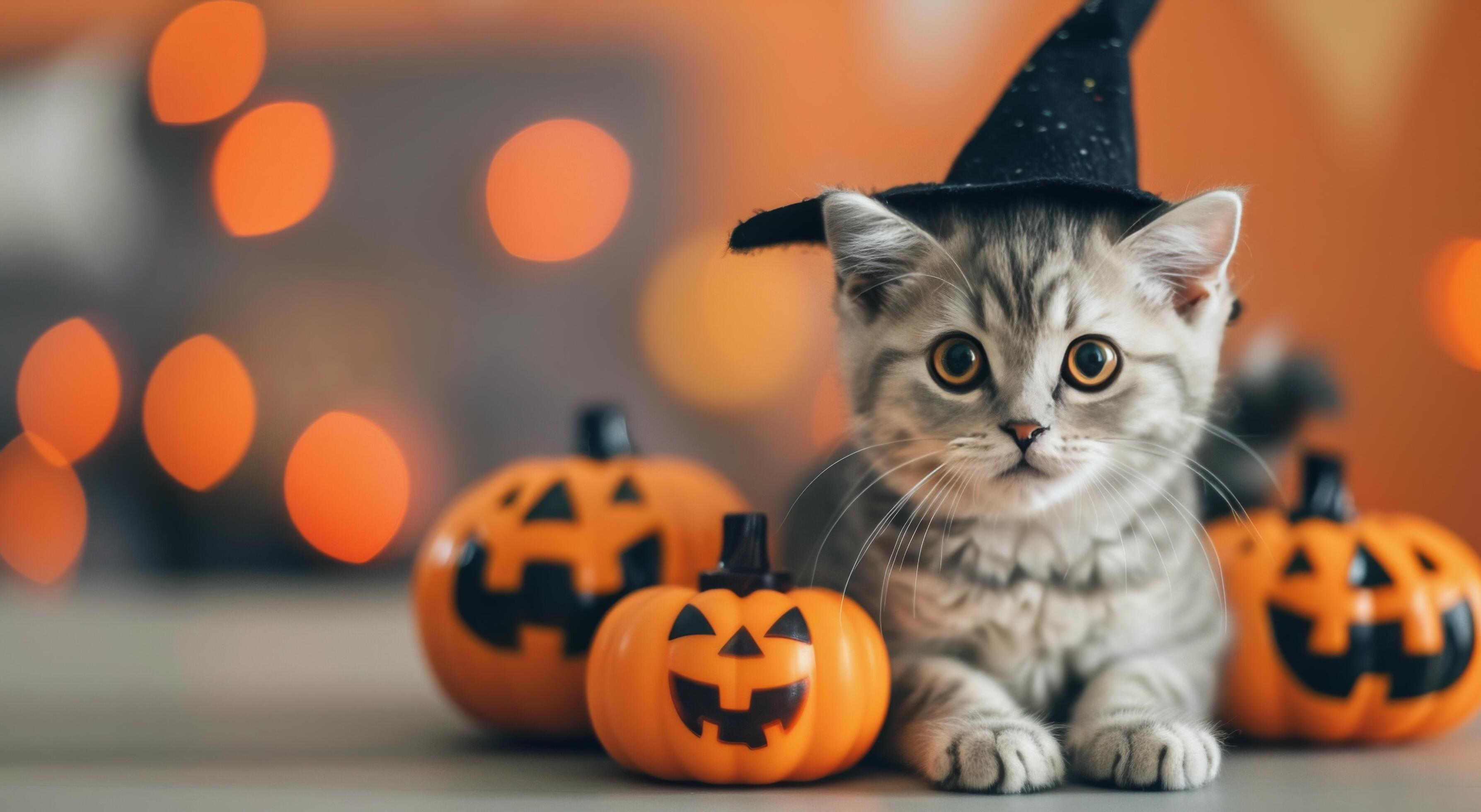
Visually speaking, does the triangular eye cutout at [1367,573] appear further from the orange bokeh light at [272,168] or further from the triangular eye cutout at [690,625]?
the orange bokeh light at [272,168]

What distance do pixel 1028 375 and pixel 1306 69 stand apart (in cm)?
248

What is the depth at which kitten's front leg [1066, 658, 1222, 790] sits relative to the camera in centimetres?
98

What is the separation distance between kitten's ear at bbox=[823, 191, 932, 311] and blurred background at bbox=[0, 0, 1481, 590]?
2219 millimetres

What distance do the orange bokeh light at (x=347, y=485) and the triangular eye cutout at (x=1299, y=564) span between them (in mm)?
2806

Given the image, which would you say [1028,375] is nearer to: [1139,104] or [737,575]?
[737,575]

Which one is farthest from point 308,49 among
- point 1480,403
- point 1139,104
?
point 1480,403

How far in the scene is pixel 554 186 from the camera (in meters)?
3.57

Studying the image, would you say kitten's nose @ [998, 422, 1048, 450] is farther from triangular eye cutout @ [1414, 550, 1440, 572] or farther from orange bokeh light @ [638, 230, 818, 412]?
orange bokeh light @ [638, 230, 818, 412]

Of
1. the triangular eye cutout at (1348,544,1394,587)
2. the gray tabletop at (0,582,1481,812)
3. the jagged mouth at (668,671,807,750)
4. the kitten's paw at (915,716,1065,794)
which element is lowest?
the gray tabletop at (0,582,1481,812)

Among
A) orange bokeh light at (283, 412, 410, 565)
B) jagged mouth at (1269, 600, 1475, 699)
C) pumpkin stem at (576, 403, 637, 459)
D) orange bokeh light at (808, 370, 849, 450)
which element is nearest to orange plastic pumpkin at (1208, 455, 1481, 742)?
jagged mouth at (1269, 600, 1475, 699)

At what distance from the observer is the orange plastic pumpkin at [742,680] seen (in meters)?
0.99

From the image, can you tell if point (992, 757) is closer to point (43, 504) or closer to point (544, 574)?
point (544, 574)

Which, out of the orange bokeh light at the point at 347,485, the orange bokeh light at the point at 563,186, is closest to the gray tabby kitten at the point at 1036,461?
the orange bokeh light at the point at 563,186

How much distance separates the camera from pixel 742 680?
985mm
